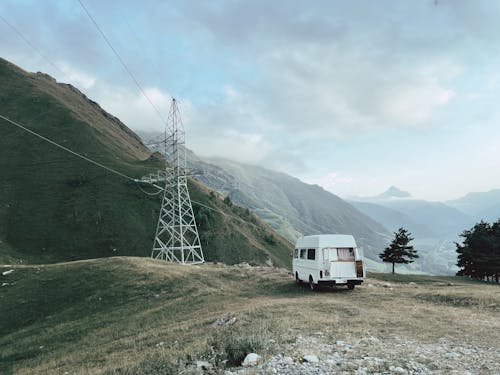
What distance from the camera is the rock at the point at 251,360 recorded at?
10.4m

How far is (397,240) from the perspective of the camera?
250 ft

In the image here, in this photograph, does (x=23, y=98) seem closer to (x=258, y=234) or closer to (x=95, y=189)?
(x=95, y=189)

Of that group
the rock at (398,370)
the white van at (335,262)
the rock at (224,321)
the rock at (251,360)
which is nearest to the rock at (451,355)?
the rock at (398,370)

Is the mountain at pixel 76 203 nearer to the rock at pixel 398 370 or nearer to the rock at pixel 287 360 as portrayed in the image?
the rock at pixel 287 360

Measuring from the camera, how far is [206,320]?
19.3 m

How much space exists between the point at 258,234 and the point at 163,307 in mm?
99598

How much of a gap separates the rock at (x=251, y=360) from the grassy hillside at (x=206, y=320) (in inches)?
17.0

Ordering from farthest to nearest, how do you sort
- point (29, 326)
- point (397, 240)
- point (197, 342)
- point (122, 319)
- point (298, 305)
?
point (397, 240) < point (29, 326) < point (122, 319) < point (298, 305) < point (197, 342)

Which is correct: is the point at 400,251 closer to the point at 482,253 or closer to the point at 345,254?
the point at 482,253

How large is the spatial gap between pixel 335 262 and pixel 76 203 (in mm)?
74772

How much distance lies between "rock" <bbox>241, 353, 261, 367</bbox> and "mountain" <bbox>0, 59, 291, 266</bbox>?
6684 cm

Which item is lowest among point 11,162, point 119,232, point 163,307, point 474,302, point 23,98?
point 163,307

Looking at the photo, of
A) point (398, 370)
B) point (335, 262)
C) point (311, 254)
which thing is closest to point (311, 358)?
point (398, 370)

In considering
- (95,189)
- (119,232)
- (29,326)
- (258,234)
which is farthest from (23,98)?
(29,326)
